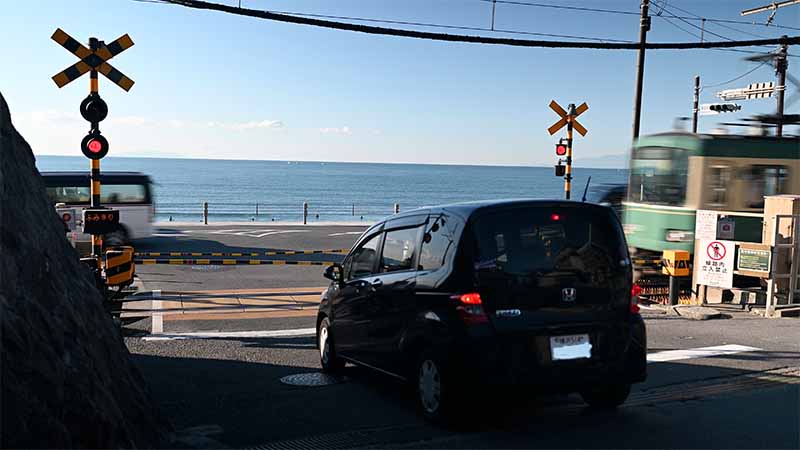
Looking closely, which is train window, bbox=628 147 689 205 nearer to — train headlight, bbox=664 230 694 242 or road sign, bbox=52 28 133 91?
train headlight, bbox=664 230 694 242

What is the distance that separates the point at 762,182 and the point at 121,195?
19.2 metres

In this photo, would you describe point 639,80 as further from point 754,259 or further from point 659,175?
point 754,259

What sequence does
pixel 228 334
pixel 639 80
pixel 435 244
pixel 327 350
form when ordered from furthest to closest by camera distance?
pixel 639 80 < pixel 228 334 < pixel 327 350 < pixel 435 244

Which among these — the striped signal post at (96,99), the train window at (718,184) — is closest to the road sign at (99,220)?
the striped signal post at (96,99)

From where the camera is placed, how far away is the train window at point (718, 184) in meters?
17.4

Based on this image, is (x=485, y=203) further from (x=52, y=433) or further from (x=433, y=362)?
(x=52, y=433)

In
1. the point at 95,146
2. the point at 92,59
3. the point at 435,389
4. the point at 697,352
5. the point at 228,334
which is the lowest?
the point at 228,334

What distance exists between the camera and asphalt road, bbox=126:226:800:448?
19.3ft

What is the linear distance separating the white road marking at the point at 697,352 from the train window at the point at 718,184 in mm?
8333

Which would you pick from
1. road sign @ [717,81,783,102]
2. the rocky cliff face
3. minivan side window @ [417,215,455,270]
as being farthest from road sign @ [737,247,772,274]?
road sign @ [717,81,783,102]

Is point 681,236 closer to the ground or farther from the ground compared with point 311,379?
farther from the ground

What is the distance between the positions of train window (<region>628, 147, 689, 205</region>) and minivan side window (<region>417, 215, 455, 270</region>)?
1293 cm

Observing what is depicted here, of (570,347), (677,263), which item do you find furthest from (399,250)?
(677,263)

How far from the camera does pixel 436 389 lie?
20.0 ft
